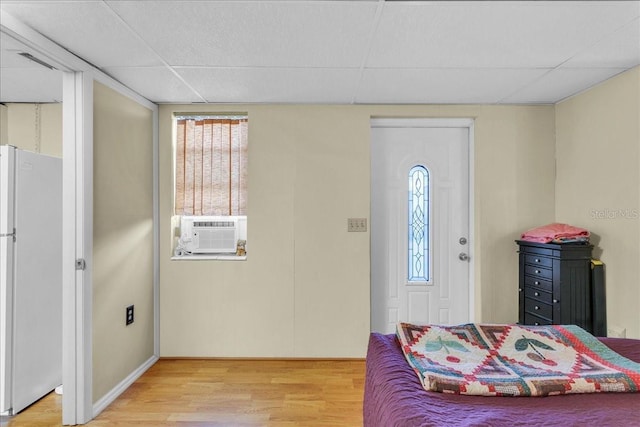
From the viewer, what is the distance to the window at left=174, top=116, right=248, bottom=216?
3.46 m

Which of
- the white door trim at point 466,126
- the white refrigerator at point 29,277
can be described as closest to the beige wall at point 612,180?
the white door trim at point 466,126

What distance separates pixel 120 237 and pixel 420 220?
247 cm

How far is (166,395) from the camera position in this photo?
273 cm

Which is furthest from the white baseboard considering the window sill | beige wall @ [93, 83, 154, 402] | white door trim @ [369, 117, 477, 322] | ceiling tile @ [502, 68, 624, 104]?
ceiling tile @ [502, 68, 624, 104]

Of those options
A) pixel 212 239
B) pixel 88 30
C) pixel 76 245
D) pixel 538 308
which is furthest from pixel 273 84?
pixel 538 308

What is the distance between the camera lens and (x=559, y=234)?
2.77 m

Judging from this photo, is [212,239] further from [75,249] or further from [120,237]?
[75,249]

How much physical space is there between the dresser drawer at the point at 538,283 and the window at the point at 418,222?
2.59ft

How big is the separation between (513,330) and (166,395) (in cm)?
233

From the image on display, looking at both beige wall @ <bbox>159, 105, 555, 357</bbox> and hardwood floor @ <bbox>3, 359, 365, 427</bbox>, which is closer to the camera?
hardwood floor @ <bbox>3, 359, 365, 427</bbox>

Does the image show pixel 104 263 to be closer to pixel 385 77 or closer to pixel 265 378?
pixel 265 378

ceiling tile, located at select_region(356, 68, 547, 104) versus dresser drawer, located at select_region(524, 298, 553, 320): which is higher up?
ceiling tile, located at select_region(356, 68, 547, 104)

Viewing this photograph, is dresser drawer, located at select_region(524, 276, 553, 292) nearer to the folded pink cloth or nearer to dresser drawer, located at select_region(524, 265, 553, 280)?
dresser drawer, located at select_region(524, 265, 553, 280)

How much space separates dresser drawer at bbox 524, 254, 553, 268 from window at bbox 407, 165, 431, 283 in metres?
0.80
